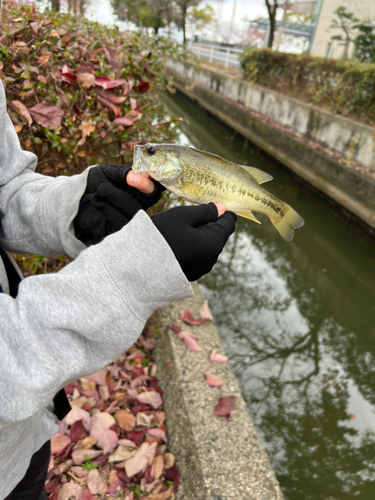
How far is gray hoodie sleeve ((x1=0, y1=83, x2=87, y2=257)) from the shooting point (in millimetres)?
1462

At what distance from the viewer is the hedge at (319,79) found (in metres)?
8.98

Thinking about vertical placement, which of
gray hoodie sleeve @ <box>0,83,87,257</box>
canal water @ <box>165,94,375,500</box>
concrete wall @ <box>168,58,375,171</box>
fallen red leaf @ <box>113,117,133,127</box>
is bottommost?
canal water @ <box>165,94,375,500</box>

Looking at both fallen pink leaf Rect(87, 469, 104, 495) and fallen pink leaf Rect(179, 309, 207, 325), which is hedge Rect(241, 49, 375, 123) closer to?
fallen pink leaf Rect(179, 309, 207, 325)

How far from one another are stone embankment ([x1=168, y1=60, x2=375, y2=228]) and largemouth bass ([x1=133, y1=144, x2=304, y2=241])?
3874mm

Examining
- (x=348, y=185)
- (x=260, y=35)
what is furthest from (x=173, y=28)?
(x=348, y=185)

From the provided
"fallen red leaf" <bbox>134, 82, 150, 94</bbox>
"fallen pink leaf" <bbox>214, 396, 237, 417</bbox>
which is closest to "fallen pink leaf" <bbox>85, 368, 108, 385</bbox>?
"fallen pink leaf" <bbox>214, 396, 237, 417</bbox>

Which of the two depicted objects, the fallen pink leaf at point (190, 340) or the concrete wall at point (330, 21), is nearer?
the fallen pink leaf at point (190, 340)

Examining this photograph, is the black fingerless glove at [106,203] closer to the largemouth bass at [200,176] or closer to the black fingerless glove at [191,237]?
the largemouth bass at [200,176]

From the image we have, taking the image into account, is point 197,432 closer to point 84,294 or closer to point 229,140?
point 84,294

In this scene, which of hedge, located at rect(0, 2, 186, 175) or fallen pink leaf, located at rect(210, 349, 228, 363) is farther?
fallen pink leaf, located at rect(210, 349, 228, 363)

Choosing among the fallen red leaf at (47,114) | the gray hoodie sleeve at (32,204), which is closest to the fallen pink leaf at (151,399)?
the gray hoodie sleeve at (32,204)

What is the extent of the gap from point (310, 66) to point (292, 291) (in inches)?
373

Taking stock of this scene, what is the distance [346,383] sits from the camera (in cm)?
419

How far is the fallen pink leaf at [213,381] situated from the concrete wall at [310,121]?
646 centimetres
